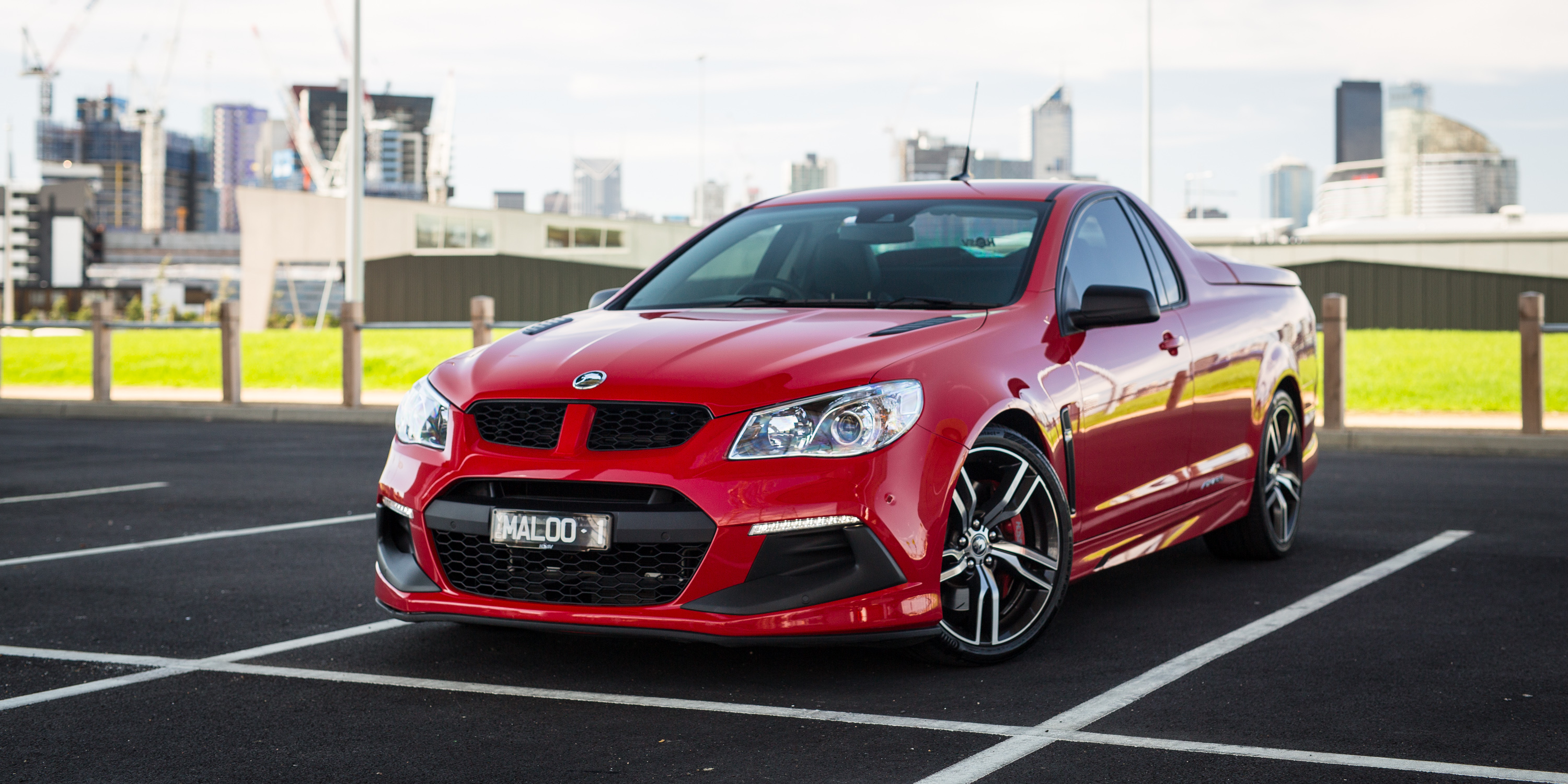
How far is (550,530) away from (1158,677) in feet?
5.82

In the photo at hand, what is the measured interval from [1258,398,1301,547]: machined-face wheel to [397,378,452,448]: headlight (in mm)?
3542

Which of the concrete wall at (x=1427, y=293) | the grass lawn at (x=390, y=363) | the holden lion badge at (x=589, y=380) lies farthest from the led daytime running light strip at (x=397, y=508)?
the concrete wall at (x=1427, y=293)

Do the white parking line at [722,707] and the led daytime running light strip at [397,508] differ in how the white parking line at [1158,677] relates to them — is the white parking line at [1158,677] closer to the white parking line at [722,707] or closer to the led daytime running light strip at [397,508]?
the white parking line at [722,707]

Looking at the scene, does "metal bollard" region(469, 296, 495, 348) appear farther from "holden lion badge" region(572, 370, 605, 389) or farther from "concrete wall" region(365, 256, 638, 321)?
"concrete wall" region(365, 256, 638, 321)

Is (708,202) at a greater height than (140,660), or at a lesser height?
greater

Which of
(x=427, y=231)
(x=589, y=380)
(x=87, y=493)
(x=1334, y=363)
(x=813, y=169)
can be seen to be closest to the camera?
(x=589, y=380)

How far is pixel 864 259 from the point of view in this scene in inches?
220

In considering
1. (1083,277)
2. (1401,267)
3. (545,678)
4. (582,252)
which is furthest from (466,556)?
(582,252)

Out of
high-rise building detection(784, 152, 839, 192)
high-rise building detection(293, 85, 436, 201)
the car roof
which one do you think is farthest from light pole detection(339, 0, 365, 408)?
high-rise building detection(784, 152, 839, 192)

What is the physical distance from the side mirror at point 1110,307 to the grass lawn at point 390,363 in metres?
10.4

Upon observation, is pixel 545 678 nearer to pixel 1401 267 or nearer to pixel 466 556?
pixel 466 556

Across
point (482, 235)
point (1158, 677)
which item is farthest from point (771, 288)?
point (482, 235)

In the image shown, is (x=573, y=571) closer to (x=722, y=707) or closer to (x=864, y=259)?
(x=722, y=707)

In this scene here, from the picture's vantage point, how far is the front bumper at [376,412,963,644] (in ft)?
13.9
